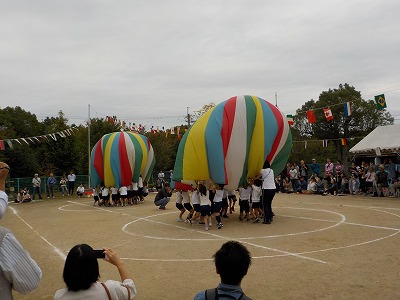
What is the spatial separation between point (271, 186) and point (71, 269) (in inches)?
341

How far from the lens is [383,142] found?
745 inches

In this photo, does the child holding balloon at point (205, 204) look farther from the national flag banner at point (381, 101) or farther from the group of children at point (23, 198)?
the group of children at point (23, 198)

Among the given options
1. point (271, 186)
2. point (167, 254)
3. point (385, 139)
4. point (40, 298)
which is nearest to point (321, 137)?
point (385, 139)

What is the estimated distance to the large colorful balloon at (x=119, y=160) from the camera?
17078 millimetres

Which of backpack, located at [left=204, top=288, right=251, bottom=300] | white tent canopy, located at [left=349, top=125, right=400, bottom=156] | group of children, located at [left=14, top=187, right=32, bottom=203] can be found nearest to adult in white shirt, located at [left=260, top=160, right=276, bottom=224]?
backpack, located at [left=204, top=288, right=251, bottom=300]

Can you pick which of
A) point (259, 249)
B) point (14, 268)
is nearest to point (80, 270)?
Answer: point (14, 268)

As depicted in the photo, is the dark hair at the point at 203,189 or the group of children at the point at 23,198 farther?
the group of children at the point at 23,198

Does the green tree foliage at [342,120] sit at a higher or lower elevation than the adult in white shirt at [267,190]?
higher

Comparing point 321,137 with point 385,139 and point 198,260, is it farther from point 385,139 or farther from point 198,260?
point 198,260

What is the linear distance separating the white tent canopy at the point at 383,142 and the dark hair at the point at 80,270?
18.0 m

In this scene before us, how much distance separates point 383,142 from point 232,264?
18.5 m

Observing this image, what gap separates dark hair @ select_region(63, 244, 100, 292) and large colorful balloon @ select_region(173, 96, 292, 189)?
312 inches

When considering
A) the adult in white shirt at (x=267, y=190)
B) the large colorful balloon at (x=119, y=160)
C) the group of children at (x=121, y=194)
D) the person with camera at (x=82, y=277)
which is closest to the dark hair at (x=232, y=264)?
the person with camera at (x=82, y=277)

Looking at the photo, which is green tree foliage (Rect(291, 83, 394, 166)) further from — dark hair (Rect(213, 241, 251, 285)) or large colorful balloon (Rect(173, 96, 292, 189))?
dark hair (Rect(213, 241, 251, 285))
